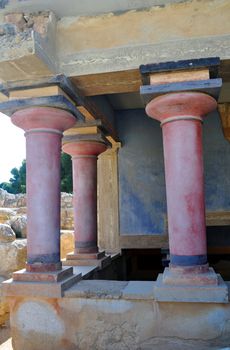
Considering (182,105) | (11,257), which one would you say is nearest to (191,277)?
(182,105)

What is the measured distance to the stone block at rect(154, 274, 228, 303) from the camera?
4.02m

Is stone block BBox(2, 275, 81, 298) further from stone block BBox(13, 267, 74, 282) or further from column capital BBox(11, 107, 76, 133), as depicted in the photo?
column capital BBox(11, 107, 76, 133)

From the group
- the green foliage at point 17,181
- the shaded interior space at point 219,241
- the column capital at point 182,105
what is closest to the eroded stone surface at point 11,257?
the shaded interior space at point 219,241

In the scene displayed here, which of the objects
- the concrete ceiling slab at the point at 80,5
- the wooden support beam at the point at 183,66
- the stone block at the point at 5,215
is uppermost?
the concrete ceiling slab at the point at 80,5

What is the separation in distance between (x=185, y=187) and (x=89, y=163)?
3.21 metres

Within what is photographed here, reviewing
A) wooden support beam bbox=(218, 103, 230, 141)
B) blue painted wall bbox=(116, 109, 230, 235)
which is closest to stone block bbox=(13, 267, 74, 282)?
blue painted wall bbox=(116, 109, 230, 235)

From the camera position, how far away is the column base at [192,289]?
4039 mm

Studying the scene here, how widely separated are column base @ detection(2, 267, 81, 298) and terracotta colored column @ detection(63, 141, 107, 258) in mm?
2433

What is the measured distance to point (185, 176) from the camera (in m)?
4.45

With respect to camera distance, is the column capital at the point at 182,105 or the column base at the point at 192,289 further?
the column capital at the point at 182,105

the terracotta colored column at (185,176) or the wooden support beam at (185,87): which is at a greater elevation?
the wooden support beam at (185,87)

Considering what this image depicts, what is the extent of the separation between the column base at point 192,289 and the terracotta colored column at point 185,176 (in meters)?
0.15

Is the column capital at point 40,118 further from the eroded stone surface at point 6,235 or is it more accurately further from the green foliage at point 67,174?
the green foliage at point 67,174

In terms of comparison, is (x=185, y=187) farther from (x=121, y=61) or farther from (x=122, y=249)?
(x=122, y=249)
